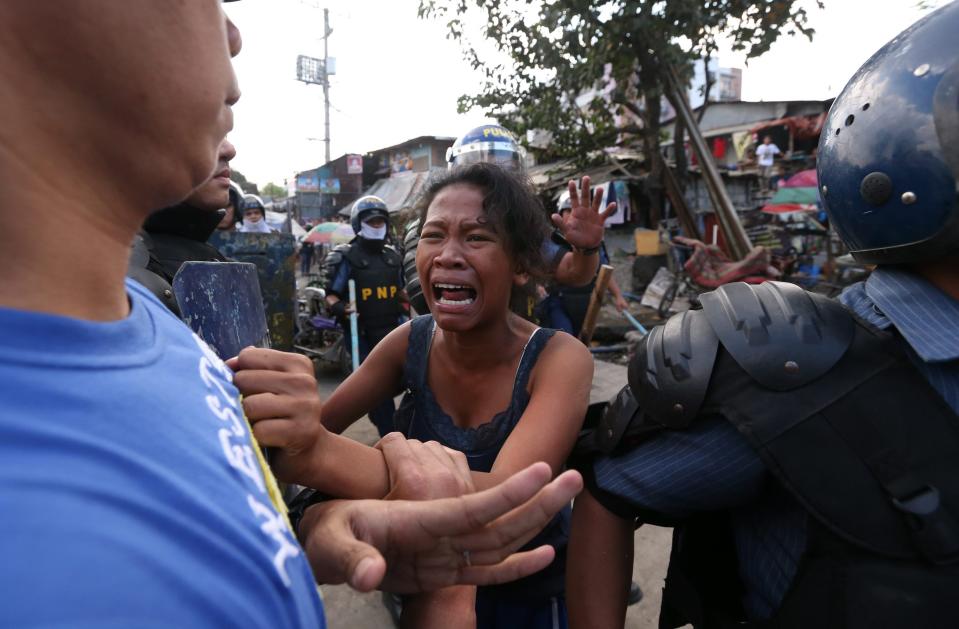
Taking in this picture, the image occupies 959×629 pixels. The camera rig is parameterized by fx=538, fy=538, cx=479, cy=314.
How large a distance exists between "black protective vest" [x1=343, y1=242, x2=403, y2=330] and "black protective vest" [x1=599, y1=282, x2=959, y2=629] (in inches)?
172

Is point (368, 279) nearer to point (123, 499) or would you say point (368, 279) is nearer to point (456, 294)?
point (456, 294)

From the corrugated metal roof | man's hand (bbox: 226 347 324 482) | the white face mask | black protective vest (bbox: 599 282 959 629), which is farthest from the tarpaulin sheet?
man's hand (bbox: 226 347 324 482)

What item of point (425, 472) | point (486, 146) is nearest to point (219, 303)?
point (425, 472)

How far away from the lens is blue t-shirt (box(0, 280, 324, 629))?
0.38 meters

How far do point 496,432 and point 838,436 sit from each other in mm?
883

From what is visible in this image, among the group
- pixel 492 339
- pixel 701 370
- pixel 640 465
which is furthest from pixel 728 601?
pixel 492 339

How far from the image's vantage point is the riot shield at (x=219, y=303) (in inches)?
49.1

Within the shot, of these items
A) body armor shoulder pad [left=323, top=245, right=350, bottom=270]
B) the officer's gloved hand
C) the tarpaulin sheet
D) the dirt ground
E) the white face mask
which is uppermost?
the tarpaulin sheet

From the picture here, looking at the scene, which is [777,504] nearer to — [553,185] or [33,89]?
[33,89]

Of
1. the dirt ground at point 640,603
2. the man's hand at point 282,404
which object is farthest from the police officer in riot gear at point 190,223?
the dirt ground at point 640,603

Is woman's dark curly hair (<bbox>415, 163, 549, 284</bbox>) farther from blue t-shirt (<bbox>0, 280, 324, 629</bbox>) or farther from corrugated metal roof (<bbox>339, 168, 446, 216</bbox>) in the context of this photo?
corrugated metal roof (<bbox>339, 168, 446, 216</bbox>)

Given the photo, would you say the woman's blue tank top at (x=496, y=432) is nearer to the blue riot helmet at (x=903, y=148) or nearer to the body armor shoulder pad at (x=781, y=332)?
the body armor shoulder pad at (x=781, y=332)

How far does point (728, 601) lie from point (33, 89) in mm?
1518

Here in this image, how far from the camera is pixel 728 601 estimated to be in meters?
1.25
